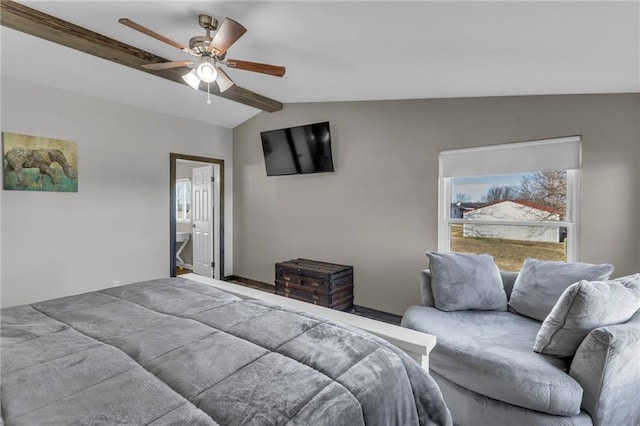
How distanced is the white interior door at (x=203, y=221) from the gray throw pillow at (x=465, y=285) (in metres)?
3.83

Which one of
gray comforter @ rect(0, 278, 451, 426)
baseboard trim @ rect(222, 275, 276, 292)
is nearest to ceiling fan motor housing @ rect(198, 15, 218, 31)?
gray comforter @ rect(0, 278, 451, 426)

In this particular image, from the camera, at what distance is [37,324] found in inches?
56.0

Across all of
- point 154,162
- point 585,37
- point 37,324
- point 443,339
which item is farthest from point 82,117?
point 585,37

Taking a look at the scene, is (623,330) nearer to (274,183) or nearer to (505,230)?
(505,230)

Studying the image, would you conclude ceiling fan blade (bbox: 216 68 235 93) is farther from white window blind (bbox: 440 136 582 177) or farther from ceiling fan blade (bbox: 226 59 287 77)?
white window blind (bbox: 440 136 582 177)

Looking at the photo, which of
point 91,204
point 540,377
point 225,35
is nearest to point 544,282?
point 540,377

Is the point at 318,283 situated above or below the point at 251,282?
above

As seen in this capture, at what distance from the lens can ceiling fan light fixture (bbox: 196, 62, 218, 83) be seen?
2.37 meters

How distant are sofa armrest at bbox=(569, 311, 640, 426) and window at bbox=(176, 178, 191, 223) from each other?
6.38 metres

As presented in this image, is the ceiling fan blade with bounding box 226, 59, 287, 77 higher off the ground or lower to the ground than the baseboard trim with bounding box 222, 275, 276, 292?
higher

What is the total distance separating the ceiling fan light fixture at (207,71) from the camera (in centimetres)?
237

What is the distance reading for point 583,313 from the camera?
68.0 inches

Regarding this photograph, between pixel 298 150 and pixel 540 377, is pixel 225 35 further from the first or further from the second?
pixel 540 377

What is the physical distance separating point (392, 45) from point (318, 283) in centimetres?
249
